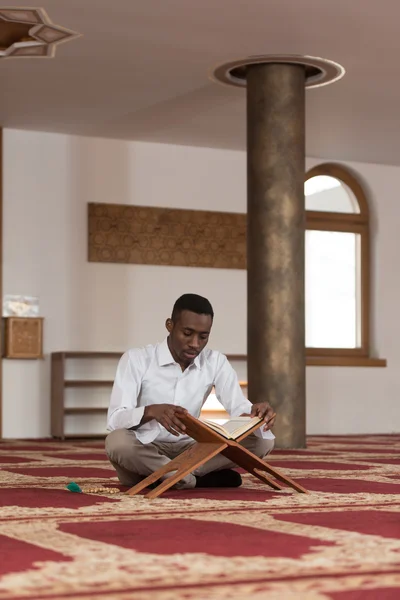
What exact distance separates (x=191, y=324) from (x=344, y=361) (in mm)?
8141

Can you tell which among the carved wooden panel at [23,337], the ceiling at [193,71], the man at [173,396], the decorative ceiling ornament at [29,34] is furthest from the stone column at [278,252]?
the man at [173,396]

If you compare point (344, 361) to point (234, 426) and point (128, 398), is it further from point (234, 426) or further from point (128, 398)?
point (234, 426)

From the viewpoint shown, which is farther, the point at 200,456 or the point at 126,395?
the point at 126,395

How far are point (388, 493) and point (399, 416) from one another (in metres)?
8.29

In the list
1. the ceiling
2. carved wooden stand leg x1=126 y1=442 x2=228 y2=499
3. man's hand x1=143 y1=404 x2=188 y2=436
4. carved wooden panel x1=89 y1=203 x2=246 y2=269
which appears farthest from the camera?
carved wooden panel x1=89 y1=203 x2=246 y2=269

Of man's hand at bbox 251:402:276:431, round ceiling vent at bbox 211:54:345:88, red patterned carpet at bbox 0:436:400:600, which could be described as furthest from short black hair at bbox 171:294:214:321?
round ceiling vent at bbox 211:54:345:88

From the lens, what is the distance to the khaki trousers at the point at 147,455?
4242 mm

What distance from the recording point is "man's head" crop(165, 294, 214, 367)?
4.06 meters

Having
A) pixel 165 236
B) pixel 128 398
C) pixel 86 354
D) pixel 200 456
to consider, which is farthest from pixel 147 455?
pixel 165 236

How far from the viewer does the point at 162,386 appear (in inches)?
171

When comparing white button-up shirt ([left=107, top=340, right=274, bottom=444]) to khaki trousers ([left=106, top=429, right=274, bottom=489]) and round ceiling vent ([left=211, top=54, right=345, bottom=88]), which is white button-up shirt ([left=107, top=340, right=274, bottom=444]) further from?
round ceiling vent ([left=211, top=54, right=345, bottom=88])

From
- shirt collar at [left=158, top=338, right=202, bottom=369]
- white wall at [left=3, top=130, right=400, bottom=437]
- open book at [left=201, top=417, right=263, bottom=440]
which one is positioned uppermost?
white wall at [left=3, top=130, right=400, bottom=437]

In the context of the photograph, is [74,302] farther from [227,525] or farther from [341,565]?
[341,565]

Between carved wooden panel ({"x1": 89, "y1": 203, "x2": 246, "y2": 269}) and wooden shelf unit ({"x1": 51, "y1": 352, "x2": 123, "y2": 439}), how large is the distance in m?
1.03
